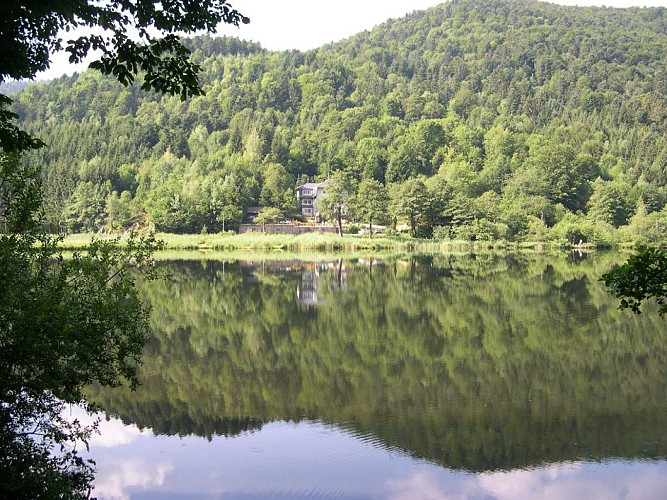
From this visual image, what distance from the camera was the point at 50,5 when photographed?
21.4 feet

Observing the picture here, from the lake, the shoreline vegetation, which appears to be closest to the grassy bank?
the shoreline vegetation

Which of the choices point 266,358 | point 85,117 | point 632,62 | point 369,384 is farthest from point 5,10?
point 632,62

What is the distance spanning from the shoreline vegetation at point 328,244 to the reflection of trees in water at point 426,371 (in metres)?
40.5

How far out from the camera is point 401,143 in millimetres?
139625

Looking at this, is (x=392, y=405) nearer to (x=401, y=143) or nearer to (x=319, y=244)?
(x=319, y=244)

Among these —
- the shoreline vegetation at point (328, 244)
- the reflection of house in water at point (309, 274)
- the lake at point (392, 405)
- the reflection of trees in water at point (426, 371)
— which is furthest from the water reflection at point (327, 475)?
the shoreline vegetation at point (328, 244)

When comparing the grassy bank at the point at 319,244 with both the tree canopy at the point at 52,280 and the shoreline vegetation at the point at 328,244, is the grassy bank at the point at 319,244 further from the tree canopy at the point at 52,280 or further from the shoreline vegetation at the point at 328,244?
the tree canopy at the point at 52,280

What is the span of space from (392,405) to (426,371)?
11.7 feet

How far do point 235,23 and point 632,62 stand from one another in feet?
622

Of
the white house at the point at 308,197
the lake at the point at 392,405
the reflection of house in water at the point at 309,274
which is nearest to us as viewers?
the lake at the point at 392,405

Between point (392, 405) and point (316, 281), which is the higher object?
point (392, 405)

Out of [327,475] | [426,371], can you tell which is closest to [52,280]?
[327,475]

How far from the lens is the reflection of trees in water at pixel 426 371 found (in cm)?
1394

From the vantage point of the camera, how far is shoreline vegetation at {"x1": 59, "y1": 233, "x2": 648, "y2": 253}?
252 ft
